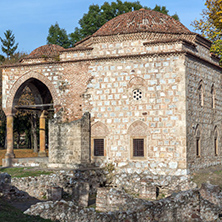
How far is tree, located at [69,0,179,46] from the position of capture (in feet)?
119

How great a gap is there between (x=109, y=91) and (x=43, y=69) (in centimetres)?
378

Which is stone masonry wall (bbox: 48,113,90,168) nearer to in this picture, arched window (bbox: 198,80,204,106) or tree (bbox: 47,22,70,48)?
arched window (bbox: 198,80,204,106)

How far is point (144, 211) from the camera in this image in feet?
32.7

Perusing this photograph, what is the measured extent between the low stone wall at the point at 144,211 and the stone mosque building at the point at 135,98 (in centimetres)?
517

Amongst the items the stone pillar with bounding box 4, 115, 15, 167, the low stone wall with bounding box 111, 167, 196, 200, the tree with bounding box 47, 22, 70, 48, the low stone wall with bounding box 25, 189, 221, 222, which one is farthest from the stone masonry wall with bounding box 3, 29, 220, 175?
the tree with bounding box 47, 22, 70, 48

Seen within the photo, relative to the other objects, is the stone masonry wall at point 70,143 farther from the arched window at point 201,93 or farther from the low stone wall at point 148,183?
the arched window at point 201,93

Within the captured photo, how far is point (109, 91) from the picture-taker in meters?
18.0

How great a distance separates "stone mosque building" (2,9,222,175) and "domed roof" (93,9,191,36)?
5cm

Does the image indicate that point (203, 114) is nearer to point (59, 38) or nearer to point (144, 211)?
point (144, 211)

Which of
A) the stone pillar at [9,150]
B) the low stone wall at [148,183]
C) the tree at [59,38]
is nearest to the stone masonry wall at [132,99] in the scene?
the low stone wall at [148,183]

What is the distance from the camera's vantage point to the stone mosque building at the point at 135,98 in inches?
671

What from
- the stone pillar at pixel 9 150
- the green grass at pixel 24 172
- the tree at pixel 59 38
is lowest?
the green grass at pixel 24 172

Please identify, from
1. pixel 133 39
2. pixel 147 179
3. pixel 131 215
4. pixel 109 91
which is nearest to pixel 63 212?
pixel 131 215

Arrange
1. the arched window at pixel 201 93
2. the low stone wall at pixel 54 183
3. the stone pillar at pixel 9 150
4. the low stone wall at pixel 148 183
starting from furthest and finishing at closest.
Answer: the stone pillar at pixel 9 150, the arched window at pixel 201 93, the low stone wall at pixel 148 183, the low stone wall at pixel 54 183
